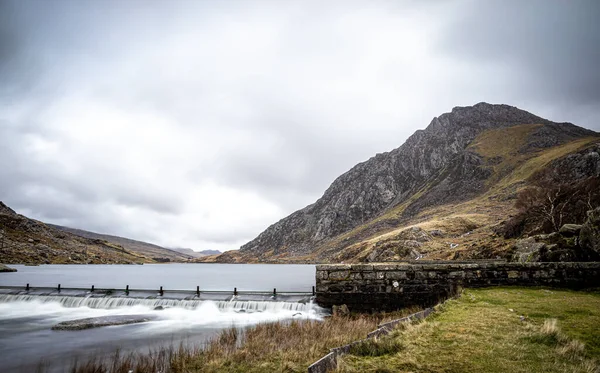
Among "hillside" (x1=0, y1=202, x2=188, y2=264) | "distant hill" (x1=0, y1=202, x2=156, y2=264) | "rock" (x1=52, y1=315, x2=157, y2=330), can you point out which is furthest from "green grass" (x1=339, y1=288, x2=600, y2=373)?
"distant hill" (x1=0, y1=202, x2=156, y2=264)

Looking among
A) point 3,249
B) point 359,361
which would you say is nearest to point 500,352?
point 359,361

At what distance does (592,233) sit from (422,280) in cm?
893

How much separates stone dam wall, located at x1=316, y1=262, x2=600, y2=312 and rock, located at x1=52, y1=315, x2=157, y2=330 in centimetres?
1288

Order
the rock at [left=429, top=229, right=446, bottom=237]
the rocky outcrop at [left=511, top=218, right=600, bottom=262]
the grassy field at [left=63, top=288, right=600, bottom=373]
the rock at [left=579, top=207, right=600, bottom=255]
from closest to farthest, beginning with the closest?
the grassy field at [left=63, top=288, right=600, bottom=373]
the rock at [left=579, top=207, right=600, bottom=255]
the rocky outcrop at [left=511, top=218, right=600, bottom=262]
the rock at [left=429, top=229, right=446, bottom=237]

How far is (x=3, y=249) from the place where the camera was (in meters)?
114

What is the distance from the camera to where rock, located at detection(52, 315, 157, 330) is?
64.4 feet

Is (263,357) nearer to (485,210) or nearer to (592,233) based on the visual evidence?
(592,233)

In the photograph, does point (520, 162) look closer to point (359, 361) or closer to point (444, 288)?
point (444, 288)

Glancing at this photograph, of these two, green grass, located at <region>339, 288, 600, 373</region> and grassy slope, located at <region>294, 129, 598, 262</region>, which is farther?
grassy slope, located at <region>294, 129, 598, 262</region>

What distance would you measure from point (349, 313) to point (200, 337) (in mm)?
8521

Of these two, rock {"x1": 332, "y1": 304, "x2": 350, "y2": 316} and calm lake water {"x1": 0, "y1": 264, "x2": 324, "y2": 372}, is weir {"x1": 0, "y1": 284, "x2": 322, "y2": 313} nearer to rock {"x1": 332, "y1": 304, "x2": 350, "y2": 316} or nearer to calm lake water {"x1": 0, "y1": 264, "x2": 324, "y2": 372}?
calm lake water {"x1": 0, "y1": 264, "x2": 324, "y2": 372}

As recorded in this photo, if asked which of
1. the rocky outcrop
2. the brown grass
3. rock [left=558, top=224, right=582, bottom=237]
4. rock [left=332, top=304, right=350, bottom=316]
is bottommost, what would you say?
rock [left=332, top=304, right=350, bottom=316]

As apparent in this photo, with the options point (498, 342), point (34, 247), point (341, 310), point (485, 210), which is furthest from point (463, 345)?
point (34, 247)

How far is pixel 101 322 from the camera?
66.7ft
